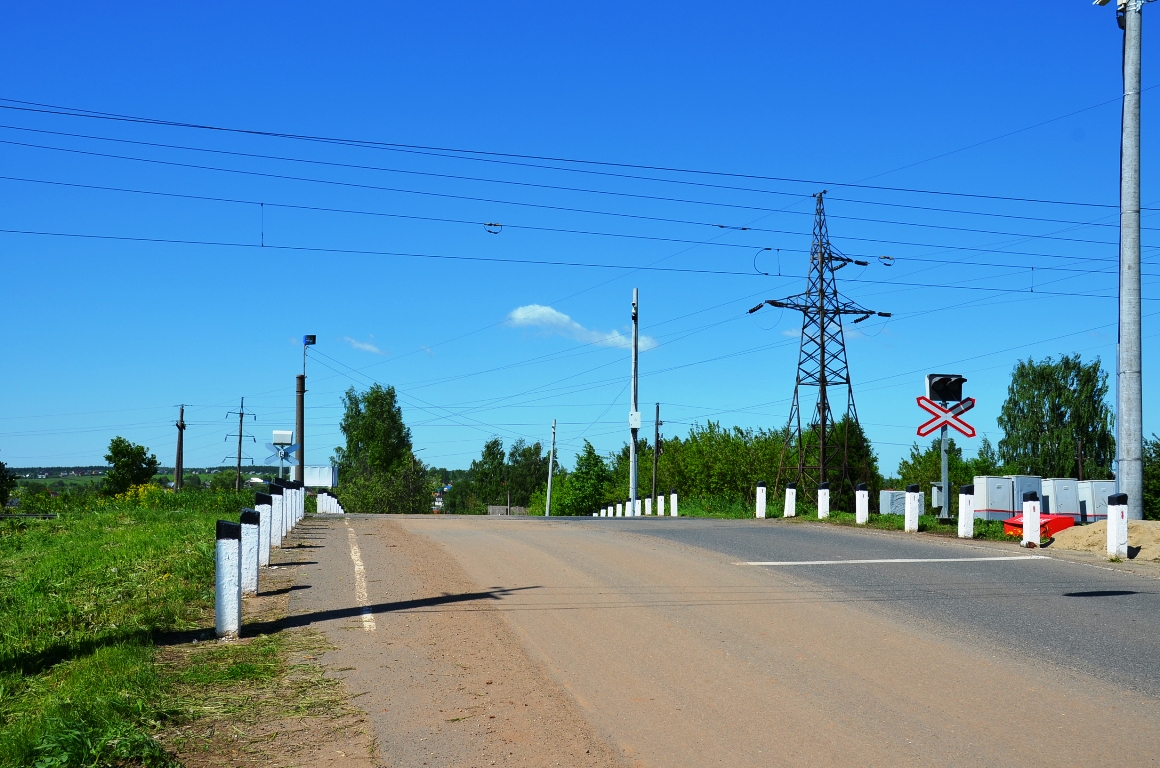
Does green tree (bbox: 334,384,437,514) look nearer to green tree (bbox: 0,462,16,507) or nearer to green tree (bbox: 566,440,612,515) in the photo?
green tree (bbox: 566,440,612,515)

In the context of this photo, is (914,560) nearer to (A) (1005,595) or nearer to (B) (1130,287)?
(A) (1005,595)

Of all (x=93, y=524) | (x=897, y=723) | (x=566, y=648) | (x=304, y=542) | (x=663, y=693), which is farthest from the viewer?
(x=93, y=524)

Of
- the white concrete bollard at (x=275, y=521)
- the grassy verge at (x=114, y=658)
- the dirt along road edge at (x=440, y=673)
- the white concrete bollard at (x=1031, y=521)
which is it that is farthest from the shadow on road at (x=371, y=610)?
the white concrete bollard at (x=1031, y=521)

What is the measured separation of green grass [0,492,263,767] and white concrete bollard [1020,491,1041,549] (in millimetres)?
12079

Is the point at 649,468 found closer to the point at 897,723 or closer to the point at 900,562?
the point at 900,562

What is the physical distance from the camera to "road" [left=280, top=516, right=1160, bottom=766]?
5.37 m

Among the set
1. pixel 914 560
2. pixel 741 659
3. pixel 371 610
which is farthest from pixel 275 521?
pixel 741 659

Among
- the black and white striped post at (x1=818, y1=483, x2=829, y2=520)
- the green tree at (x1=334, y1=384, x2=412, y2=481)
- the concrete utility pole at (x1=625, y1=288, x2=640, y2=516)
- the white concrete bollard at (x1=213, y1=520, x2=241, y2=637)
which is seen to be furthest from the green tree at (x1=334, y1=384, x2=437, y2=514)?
the white concrete bollard at (x1=213, y1=520, x2=241, y2=637)

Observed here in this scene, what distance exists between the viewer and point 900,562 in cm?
1360

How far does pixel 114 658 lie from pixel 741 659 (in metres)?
4.54

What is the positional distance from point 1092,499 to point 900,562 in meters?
26.4

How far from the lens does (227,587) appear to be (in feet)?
27.6

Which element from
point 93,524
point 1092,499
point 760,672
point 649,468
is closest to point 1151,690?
point 760,672

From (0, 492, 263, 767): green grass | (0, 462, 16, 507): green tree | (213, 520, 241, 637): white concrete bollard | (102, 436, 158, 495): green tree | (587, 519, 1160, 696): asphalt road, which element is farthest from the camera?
(102, 436, 158, 495): green tree
